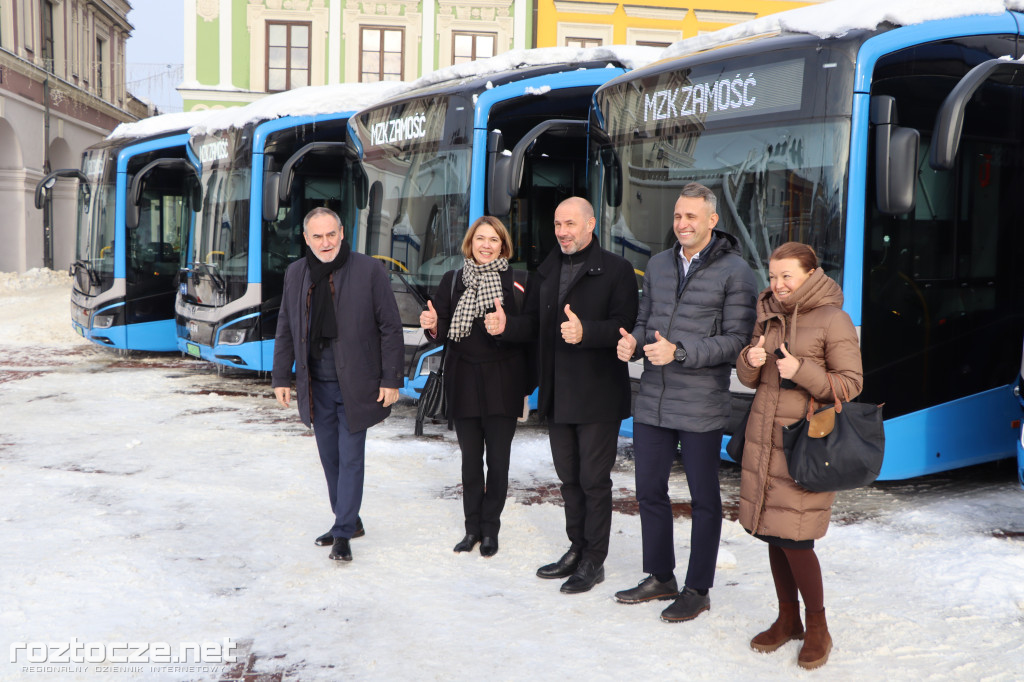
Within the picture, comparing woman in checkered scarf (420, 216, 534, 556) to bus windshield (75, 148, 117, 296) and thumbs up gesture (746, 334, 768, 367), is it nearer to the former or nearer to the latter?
thumbs up gesture (746, 334, 768, 367)

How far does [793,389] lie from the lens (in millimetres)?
3689

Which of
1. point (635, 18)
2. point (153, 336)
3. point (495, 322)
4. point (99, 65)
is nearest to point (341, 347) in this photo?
point (495, 322)

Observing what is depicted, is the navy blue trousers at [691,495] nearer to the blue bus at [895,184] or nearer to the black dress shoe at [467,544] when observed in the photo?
the black dress shoe at [467,544]

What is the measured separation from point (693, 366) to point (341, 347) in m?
1.94

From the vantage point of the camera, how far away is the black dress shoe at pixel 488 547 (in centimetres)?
511

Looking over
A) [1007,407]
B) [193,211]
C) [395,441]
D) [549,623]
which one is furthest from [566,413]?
[193,211]

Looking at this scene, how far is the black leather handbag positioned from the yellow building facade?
86.6ft

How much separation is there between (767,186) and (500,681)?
3.69 meters

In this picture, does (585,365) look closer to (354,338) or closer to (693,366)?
(693,366)

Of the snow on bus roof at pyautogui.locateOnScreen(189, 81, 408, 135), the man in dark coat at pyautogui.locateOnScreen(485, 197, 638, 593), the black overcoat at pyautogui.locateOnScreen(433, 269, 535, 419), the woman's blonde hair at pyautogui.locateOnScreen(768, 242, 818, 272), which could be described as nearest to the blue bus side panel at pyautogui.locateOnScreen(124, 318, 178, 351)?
the snow on bus roof at pyautogui.locateOnScreen(189, 81, 408, 135)

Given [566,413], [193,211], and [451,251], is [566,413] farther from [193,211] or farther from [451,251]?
[193,211]

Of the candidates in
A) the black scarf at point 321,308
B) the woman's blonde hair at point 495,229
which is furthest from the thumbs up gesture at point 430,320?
the black scarf at point 321,308

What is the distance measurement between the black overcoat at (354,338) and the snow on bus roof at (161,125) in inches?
385

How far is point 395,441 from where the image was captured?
8.34m
